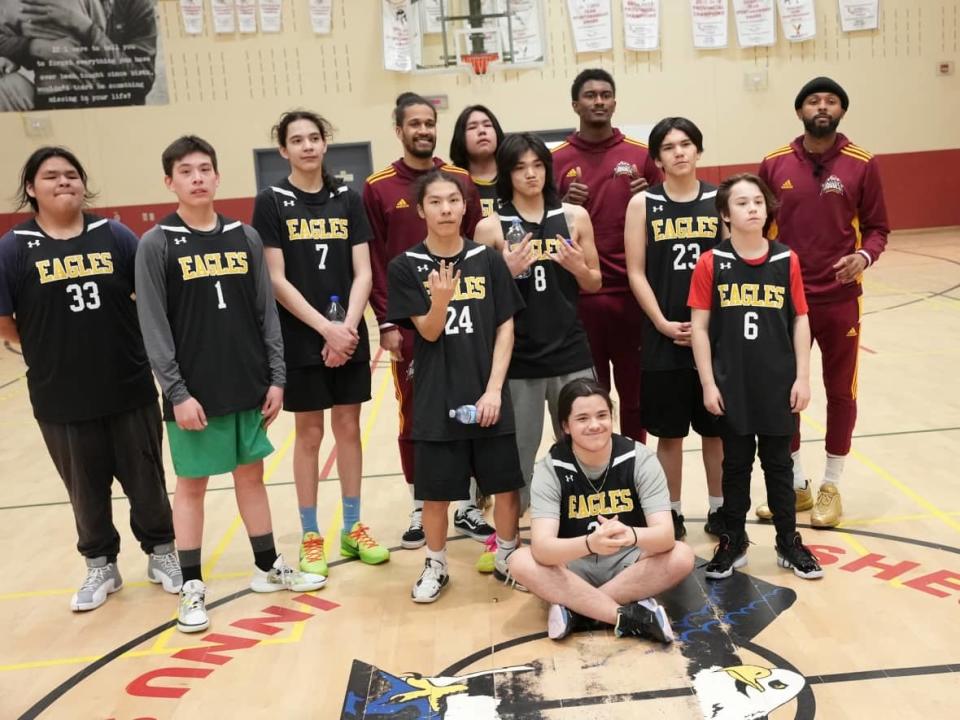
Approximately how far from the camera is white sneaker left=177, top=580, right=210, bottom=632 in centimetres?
363

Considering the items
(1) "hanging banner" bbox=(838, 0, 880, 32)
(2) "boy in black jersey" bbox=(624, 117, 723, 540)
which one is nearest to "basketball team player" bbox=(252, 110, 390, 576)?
(2) "boy in black jersey" bbox=(624, 117, 723, 540)

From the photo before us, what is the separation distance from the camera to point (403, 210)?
167 inches

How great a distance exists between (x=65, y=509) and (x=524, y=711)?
11.0 ft

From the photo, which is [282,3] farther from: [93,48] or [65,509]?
[65,509]

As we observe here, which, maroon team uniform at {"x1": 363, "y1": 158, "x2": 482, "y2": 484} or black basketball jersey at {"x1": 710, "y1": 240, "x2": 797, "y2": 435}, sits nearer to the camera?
black basketball jersey at {"x1": 710, "y1": 240, "x2": 797, "y2": 435}

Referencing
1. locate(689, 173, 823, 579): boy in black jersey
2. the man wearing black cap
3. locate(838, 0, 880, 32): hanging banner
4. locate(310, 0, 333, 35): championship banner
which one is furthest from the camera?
locate(838, 0, 880, 32): hanging banner

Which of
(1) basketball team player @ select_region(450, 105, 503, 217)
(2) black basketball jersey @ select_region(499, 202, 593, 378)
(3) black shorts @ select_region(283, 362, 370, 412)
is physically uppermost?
(1) basketball team player @ select_region(450, 105, 503, 217)

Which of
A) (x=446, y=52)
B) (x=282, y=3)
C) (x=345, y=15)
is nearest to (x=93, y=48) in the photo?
(x=282, y=3)

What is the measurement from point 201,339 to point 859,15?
1253 centimetres

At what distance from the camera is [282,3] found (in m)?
12.9

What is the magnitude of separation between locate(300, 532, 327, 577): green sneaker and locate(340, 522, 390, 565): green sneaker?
0.50 feet

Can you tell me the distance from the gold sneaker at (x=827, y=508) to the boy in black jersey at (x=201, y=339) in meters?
2.46

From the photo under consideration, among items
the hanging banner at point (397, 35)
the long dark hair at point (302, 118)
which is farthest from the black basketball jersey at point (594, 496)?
the hanging banner at point (397, 35)

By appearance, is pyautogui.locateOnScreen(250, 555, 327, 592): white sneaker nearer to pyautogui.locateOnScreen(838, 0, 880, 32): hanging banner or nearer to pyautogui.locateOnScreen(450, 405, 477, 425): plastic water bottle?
pyautogui.locateOnScreen(450, 405, 477, 425): plastic water bottle
